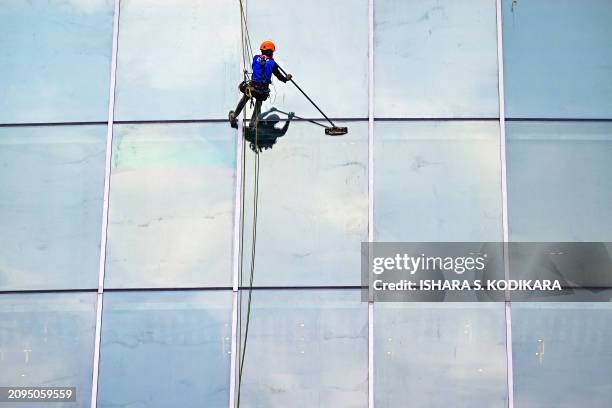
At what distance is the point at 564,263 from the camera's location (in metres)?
14.4

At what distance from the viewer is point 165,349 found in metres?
14.2

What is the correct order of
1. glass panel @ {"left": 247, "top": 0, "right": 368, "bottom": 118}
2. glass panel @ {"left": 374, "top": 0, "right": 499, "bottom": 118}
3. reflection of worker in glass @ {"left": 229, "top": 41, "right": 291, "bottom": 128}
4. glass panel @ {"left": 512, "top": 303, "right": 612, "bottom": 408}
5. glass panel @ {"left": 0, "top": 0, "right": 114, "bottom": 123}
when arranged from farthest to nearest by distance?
glass panel @ {"left": 0, "top": 0, "right": 114, "bottom": 123}
glass panel @ {"left": 247, "top": 0, "right": 368, "bottom": 118}
glass panel @ {"left": 374, "top": 0, "right": 499, "bottom": 118}
reflection of worker in glass @ {"left": 229, "top": 41, "right": 291, "bottom": 128}
glass panel @ {"left": 512, "top": 303, "right": 612, "bottom": 408}

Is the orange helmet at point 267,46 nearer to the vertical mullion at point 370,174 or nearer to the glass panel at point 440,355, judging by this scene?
the vertical mullion at point 370,174

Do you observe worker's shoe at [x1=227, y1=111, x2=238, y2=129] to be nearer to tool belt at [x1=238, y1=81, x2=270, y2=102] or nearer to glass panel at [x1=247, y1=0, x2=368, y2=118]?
tool belt at [x1=238, y1=81, x2=270, y2=102]

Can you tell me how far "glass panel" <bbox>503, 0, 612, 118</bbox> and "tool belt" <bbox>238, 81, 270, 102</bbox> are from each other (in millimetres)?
3647

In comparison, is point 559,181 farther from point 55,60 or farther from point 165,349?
point 55,60

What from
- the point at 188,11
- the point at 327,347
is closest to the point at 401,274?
the point at 327,347

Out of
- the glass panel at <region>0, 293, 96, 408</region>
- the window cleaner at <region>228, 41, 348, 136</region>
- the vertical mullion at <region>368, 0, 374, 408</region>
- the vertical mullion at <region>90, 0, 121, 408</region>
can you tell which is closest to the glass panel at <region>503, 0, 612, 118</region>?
the vertical mullion at <region>368, 0, 374, 408</region>

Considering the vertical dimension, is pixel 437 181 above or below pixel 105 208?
above

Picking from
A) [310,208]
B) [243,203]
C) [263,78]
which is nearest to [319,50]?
[263,78]

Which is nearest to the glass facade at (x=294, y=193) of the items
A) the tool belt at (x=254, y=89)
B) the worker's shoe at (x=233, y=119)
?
the worker's shoe at (x=233, y=119)

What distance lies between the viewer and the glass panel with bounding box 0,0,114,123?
15.2 m

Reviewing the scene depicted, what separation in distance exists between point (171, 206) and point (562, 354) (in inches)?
236

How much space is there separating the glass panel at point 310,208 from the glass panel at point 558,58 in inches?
101
